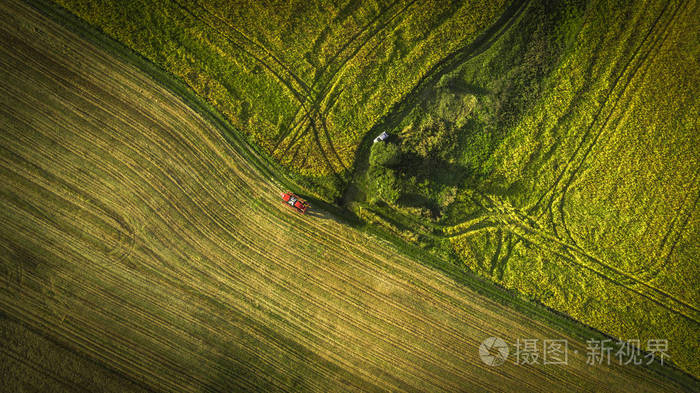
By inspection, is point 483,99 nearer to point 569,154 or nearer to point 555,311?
point 569,154

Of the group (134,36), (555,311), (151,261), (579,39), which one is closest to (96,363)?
(151,261)

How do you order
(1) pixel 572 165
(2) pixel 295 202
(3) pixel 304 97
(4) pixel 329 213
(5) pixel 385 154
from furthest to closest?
(3) pixel 304 97 < (1) pixel 572 165 < (4) pixel 329 213 < (2) pixel 295 202 < (5) pixel 385 154

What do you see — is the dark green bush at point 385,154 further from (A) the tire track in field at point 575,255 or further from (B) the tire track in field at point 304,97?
(A) the tire track in field at point 575,255

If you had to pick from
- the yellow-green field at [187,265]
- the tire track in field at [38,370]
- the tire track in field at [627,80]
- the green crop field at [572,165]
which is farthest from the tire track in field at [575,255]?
the tire track in field at [38,370]

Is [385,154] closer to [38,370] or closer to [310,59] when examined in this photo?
[310,59]

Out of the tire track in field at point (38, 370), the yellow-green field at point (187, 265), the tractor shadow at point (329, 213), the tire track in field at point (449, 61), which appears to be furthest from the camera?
the tire track in field at point (449, 61)

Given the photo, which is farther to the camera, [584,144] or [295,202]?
[584,144]

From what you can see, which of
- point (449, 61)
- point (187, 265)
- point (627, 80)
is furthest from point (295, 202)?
point (627, 80)

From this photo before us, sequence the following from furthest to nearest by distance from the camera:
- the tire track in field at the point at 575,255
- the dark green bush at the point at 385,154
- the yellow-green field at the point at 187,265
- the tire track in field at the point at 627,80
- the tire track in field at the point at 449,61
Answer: the tire track in field at the point at 449,61, the tire track in field at the point at 627,80, the tire track in field at the point at 575,255, the yellow-green field at the point at 187,265, the dark green bush at the point at 385,154

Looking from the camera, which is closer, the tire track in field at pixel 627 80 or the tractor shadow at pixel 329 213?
the tractor shadow at pixel 329 213
